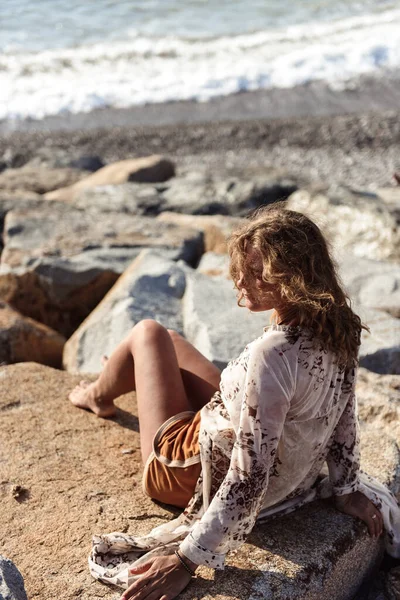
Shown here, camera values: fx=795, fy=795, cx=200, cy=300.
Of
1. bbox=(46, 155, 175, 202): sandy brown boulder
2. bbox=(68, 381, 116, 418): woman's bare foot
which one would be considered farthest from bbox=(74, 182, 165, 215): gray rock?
bbox=(68, 381, 116, 418): woman's bare foot

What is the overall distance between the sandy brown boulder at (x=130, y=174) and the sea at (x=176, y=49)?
400 cm

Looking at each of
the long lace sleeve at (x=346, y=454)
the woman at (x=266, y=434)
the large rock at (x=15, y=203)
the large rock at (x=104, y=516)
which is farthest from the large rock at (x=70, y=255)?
the long lace sleeve at (x=346, y=454)

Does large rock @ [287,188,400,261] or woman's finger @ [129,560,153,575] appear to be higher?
woman's finger @ [129,560,153,575]

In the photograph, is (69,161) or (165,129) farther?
(165,129)

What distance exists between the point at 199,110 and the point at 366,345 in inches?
316

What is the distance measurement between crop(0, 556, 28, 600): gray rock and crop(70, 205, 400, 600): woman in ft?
0.98

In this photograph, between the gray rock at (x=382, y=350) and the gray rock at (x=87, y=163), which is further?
the gray rock at (x=87, y=163)

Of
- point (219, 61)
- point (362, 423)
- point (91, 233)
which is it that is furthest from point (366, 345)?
point (219, 61)

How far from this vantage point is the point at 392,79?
12.1 m

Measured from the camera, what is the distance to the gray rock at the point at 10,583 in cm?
195

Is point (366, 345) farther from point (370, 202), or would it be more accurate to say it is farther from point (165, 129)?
point (165, 129)

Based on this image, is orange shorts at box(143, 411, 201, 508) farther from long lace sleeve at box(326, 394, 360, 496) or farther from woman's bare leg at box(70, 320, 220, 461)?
long lace sleeve at box(326, 394, 360, 496)

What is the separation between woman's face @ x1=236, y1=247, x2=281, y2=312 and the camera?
2273 mm

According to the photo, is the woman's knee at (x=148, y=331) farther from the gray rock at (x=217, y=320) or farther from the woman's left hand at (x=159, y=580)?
the woman's left hand at (x=159, y=580)
